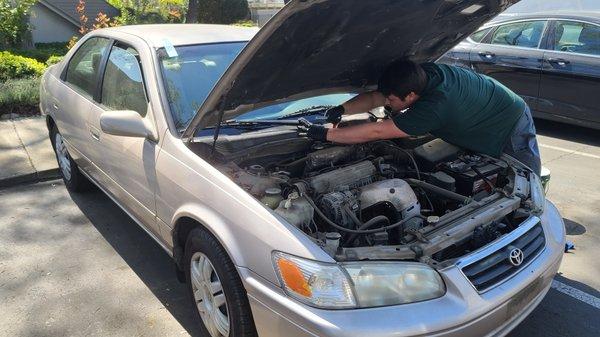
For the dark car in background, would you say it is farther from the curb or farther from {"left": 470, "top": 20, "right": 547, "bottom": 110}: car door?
the curb

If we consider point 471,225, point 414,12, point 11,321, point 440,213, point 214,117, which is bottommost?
point 11,321

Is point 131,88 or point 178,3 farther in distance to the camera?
point 178,3

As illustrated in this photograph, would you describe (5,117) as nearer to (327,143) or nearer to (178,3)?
(327,143)

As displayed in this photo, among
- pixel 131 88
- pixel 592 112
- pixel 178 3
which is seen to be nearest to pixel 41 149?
pixel 131 88

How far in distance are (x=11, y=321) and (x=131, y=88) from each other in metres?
1.57

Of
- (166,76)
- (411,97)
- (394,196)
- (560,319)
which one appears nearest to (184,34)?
(166,76)

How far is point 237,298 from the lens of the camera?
90.4 inches

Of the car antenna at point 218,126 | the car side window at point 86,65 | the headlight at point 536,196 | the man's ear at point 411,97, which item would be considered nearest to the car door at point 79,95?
the car side window at point 86,65

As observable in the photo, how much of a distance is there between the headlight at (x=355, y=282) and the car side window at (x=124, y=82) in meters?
1.59

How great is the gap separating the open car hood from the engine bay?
33 cm

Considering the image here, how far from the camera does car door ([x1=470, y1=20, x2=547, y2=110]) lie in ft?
22.1

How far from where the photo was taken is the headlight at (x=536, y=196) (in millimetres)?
2773

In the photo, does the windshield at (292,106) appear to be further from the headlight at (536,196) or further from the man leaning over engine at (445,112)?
the headlight at (536,196)

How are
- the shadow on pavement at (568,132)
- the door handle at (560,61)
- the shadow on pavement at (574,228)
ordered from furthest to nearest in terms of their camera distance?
the shadow on pavement at (568,132)
the door handle at (560,61)
the shadow on pavement at (574,228)
